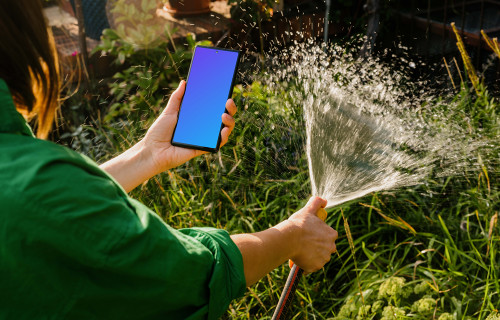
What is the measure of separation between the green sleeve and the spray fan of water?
1220 mm

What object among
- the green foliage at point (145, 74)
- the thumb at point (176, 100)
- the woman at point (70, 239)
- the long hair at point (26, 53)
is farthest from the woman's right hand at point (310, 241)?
the green foliage at point (145, 74)

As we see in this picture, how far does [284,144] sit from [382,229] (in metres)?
0.78

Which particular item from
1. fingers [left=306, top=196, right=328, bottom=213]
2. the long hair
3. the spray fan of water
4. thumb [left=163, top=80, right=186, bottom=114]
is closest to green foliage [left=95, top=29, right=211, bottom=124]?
the spray fan of water

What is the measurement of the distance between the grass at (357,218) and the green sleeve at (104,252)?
122 cm

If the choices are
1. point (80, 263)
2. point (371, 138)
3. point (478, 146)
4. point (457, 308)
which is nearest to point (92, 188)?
point (80, 263)

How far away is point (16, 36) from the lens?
941 millimetres

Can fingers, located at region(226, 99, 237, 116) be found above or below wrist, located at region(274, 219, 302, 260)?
above

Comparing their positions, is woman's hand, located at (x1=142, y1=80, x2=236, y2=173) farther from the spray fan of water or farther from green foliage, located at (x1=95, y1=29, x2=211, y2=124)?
green foliage, located at (x1=95, y1=29, x2=211, y2=124)

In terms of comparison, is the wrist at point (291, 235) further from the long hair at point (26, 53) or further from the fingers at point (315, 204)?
the long hair at point (26, 53)

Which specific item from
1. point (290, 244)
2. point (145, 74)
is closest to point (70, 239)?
point (290, 244)

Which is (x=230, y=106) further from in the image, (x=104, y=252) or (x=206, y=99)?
(x=104, y=252)

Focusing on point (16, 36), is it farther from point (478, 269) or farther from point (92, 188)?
point (478, 269)

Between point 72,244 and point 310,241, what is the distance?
0.85 m

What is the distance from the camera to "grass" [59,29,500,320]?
87.7 inches
